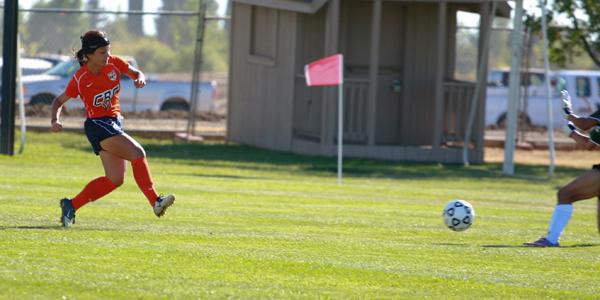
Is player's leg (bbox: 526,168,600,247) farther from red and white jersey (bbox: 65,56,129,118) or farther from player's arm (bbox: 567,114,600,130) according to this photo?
red and white jersey (bbox: 65,56,129,118)

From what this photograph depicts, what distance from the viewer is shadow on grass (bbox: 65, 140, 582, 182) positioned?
79.9 feet

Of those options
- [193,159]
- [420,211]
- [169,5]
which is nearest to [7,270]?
[420,211]

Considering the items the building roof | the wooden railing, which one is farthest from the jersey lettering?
the wooden railing

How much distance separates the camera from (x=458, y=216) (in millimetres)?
12914

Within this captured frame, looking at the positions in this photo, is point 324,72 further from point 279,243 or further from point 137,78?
point 279,243

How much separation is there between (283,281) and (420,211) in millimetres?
7046

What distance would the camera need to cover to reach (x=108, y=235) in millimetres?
10914

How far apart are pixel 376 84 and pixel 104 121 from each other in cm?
1531

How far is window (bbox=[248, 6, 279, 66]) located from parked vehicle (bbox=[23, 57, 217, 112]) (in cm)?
439

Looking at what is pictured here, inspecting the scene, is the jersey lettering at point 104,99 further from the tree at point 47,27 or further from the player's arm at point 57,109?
the tree at point 47,27

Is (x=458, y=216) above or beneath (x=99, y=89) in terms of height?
beneath

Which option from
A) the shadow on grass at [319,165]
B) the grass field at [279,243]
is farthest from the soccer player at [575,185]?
the shadow on grass at [319,165]

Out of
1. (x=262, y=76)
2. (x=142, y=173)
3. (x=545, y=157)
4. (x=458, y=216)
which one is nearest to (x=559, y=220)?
(x=458, y=216)

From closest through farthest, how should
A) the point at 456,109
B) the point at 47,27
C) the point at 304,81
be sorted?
1. the point at 456,109
2. the point at 304,81
3. the point at 47,27
